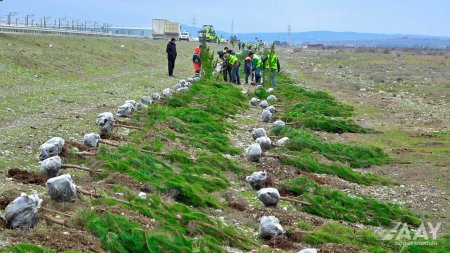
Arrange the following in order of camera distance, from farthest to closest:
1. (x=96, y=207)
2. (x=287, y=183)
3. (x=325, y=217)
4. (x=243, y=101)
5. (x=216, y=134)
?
(x=243, y=101) → (x=216, y=134) → (x=287, y=183) → (x=325, y=217) → (x=96, y=207)

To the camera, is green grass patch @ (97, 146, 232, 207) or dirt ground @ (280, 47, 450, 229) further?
dirt ground @ (280, 47, 450, 229)

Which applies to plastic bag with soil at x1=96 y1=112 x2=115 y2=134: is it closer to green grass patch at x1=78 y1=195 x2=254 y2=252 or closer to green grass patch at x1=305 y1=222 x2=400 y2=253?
green grass patch at x1=78 y1=195 x2=254 y2=252

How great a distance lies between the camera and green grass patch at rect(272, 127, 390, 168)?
15398 millimetres

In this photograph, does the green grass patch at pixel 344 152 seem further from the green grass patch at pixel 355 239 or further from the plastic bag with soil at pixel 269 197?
the green grass patch at pixel 355 239

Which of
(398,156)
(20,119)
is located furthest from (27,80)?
(398,156)

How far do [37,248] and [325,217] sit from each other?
5.09 meters

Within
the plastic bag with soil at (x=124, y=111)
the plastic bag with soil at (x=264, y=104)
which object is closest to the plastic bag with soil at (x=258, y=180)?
the plastic bag with soil at (x=124, y=111)

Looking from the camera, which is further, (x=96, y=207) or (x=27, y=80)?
(x=27, y=80)

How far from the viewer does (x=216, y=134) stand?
52.4ft

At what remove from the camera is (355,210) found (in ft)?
35.2

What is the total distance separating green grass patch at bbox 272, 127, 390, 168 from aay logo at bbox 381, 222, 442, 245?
15.4 feet

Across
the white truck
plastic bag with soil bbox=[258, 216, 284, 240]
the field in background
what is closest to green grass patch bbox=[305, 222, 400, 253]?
plastic bag with soil bbox=[258, 216, 284, 240]

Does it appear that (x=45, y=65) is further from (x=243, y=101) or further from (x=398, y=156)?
(x=398, y=156)

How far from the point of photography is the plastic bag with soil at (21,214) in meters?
7.69
